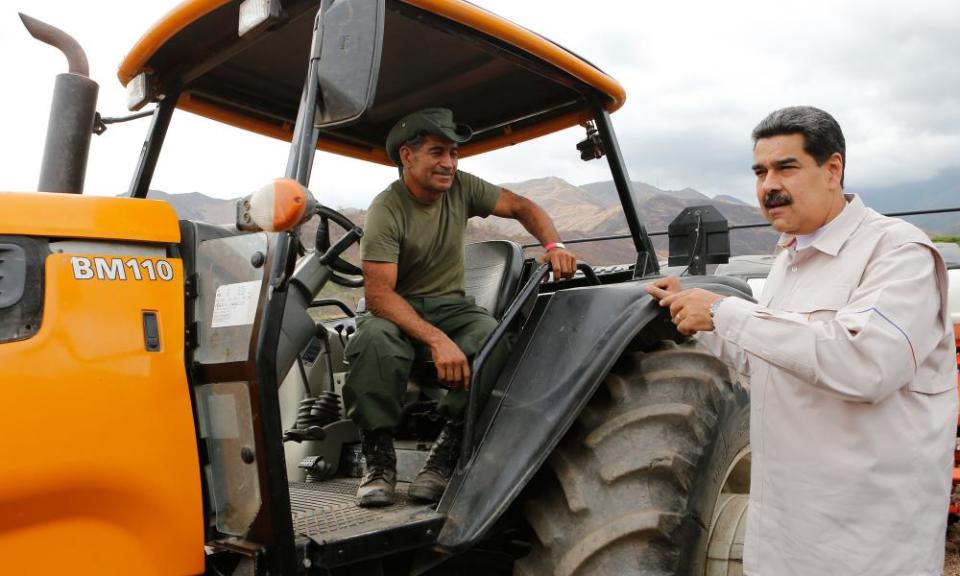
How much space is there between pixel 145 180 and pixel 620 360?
1.85m

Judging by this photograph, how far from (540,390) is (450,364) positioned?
0.31m

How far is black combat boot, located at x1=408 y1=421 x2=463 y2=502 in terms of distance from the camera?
2.50m

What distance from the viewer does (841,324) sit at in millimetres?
1753

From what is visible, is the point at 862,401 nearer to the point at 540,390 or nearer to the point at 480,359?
the point at 540,390

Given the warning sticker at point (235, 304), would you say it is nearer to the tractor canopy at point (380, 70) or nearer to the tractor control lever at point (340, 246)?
the tractor canopy at point (380, 70)

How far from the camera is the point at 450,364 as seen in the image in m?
2.58

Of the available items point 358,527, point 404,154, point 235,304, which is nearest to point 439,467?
→ point 358,527

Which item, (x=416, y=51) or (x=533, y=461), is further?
(x=416, y=51)

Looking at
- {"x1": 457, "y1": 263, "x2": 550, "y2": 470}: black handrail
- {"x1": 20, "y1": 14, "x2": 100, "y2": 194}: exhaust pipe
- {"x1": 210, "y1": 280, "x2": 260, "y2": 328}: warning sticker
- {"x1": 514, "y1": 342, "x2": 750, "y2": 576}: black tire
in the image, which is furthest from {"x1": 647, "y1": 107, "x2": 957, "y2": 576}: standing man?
{"x1": 20, "y1": 14, "x2": 100, "y2": 194}: exhaust pipe

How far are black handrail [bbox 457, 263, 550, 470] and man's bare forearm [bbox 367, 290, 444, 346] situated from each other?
158 millimetres

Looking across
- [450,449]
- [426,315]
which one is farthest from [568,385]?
[426,315]

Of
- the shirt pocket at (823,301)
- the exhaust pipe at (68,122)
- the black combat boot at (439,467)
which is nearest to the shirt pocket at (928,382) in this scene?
the shirt pocket at (823,301)

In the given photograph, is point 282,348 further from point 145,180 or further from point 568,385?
point 145,180

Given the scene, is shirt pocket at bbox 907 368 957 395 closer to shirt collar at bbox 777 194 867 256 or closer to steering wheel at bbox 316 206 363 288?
shirt collar at bbox 777 194 867 256
